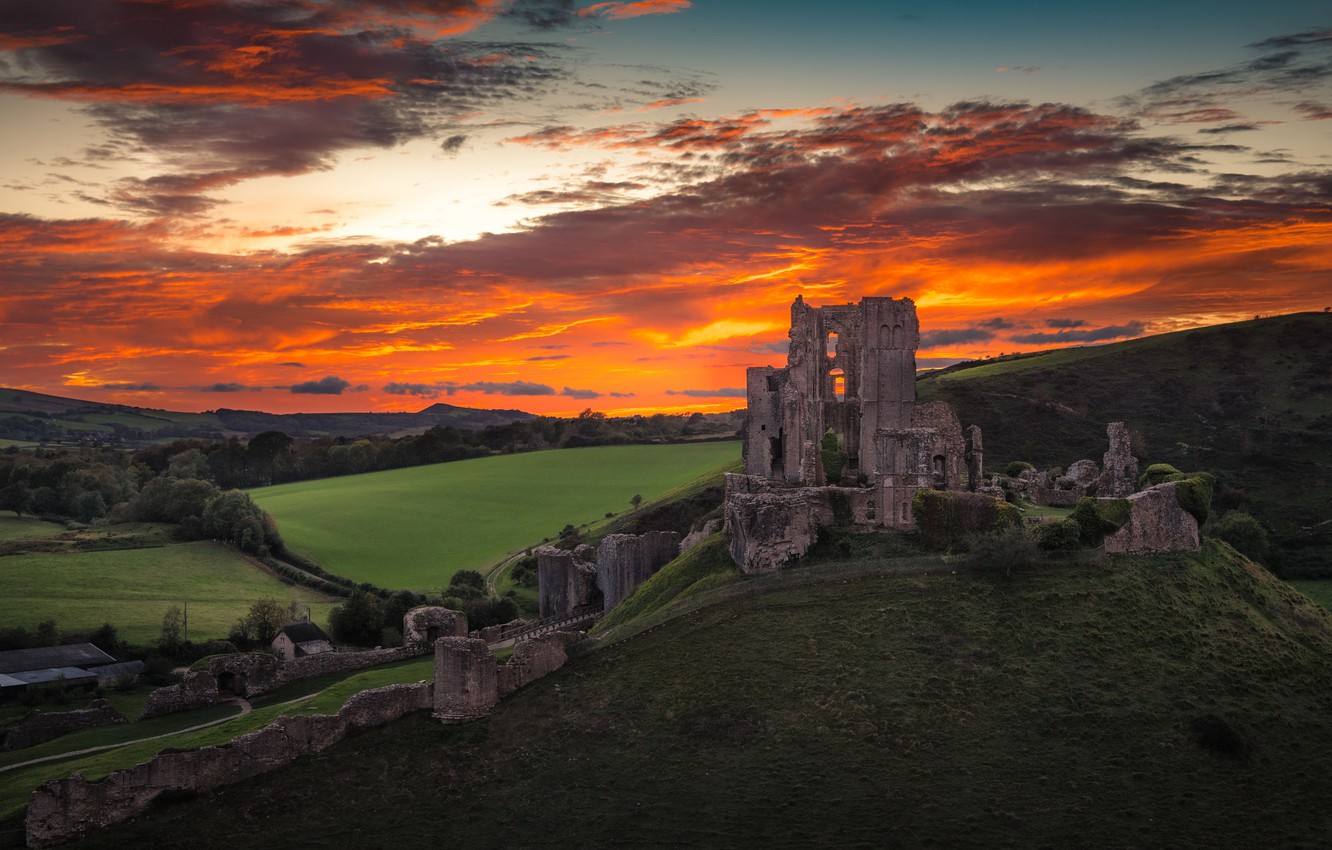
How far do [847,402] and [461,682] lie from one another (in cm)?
2632

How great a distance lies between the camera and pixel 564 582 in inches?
2317

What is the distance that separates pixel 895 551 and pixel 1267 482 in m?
58.9

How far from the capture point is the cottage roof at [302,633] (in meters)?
59.0

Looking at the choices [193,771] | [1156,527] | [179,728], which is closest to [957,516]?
[1156,527]

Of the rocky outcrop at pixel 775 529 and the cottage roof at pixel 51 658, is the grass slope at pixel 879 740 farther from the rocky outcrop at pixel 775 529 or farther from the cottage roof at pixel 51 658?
the cottage roof at pixel 51 658

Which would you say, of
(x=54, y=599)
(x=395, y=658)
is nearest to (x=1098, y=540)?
(x=395, y=658)

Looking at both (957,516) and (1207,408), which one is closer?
(957,516)

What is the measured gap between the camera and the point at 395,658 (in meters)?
51.6

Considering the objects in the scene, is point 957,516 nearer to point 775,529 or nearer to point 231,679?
point 775,529

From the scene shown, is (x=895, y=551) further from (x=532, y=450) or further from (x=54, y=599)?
A: (x=532, y=450)

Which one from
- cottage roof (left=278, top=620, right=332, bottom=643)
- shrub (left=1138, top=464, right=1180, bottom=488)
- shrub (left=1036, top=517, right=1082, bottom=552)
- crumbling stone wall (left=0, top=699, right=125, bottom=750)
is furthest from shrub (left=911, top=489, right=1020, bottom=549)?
crumbling stone wall (left=0, top=699, right=125, bottom=750)

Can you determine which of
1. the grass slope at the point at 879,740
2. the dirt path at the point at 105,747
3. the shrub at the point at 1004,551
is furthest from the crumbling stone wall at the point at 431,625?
the shrub at the point at 1004,551

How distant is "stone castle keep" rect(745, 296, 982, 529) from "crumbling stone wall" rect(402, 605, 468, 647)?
15.9 metres

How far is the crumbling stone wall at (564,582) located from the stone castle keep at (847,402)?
10.3 m
